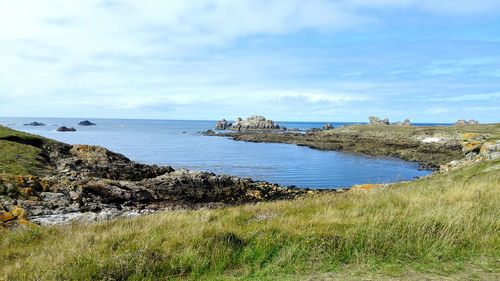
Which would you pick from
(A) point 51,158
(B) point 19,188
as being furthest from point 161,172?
(B) point 19,188

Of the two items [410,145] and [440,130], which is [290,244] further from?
[440,130]

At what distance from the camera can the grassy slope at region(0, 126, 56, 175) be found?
2691cm

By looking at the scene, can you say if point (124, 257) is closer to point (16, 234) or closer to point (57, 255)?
point (57, 255)

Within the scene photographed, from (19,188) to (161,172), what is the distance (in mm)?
17497

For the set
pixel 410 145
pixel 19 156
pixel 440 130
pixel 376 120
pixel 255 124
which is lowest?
pixel 19 156

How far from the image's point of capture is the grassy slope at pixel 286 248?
6871 millimetres

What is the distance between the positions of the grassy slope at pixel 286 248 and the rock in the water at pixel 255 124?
170631 millimetres

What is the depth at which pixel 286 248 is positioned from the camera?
25.3 feet

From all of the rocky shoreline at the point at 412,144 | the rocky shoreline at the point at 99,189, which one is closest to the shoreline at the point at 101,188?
the rocky shoreline at the point at 99,189

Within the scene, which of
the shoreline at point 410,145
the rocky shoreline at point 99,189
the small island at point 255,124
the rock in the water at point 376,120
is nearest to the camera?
the rocky shoreline at point 99,189

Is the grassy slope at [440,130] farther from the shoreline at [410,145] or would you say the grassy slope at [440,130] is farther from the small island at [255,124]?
the small island at [255,124]

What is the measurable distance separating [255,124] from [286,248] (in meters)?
178

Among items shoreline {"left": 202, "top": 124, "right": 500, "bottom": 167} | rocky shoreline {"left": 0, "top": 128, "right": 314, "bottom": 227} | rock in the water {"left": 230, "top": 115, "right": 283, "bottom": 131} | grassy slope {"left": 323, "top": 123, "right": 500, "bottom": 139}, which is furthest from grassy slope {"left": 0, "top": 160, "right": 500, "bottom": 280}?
rock in the water {"left": 230, "top": 115, "right": 283, "bottom": 131}

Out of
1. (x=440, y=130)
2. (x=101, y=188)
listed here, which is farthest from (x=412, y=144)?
(x=101, y=188)
